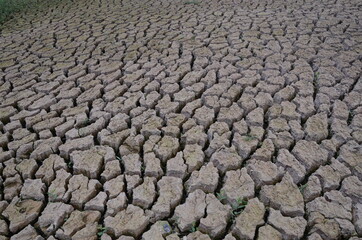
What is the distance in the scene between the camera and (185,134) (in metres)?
2.18

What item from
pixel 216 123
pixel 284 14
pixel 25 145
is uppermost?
pixel 25 145

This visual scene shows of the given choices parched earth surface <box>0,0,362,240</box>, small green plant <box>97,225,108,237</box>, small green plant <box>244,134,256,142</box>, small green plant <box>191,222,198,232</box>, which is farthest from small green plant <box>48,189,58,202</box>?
small green plant <box>244,134,256,142</box>

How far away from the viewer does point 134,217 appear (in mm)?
1646

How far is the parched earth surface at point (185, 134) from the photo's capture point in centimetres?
163

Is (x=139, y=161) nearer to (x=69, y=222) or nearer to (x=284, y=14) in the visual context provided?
(x=69, y=222)

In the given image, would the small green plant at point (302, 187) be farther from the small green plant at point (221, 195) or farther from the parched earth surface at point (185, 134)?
the small green plant at point (221, 195)

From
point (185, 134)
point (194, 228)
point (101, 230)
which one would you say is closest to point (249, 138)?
point (185, 134)

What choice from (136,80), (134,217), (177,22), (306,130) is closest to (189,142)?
(134,217)

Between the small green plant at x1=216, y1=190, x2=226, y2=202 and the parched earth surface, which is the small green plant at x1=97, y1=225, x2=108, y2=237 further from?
the small green plant at x1=216, y1=190, x2=226, y2=202

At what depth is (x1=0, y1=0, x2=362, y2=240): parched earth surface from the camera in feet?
5.36

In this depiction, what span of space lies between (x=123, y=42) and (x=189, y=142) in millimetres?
2037

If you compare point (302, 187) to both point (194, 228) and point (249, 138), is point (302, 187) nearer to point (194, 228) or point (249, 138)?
point (249, 138)

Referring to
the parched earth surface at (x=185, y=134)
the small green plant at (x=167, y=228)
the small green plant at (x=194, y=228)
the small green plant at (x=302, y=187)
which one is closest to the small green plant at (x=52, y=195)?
the parched earth surface at (x=185, y=134)

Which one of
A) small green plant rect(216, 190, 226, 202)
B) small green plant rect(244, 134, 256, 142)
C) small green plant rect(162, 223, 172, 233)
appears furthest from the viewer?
small green plant rect(244, 134, 256, 142)
